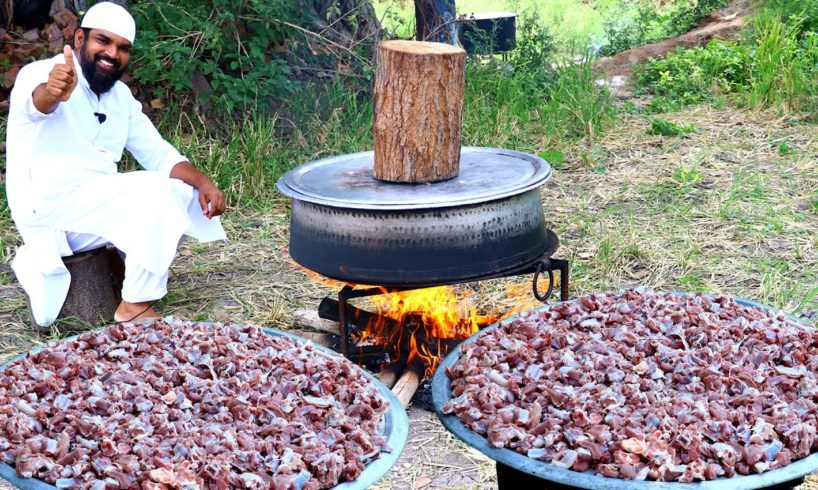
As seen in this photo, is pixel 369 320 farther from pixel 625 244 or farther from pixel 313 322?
pixel 625 244

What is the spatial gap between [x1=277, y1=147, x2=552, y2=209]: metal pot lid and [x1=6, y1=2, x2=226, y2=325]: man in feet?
2.80

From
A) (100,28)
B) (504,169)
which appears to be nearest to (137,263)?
(100,28)

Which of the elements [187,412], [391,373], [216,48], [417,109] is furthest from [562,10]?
[187,412]

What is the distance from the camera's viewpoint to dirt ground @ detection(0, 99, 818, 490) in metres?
4.98

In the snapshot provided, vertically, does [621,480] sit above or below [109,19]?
below

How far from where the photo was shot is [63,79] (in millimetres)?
4367

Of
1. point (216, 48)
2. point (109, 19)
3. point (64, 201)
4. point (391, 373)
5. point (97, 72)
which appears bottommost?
point (391, 373)

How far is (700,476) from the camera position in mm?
2227

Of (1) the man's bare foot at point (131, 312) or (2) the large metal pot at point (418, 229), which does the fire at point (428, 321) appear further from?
(1) the man's bare foot at point (131, 312)

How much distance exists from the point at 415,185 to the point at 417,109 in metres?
0.32

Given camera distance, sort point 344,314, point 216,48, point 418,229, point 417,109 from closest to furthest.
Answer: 1. point 418,229
2. point 417,109
3. point 344,314
4. point 216,48

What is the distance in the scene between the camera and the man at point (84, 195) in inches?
187

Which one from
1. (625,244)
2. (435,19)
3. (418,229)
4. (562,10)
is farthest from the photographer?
(562,10)

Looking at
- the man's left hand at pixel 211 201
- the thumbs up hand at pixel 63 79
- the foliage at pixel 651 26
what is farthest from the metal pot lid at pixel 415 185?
the foliage at pixel 651 26
